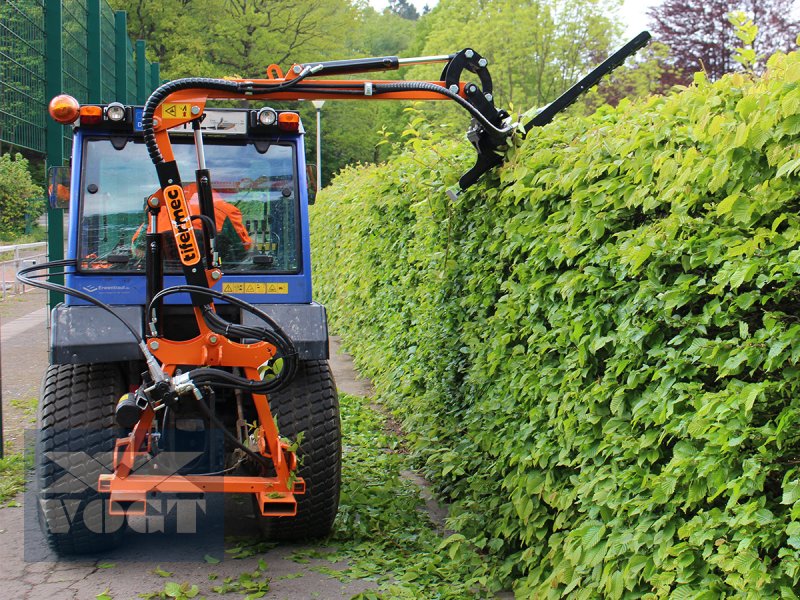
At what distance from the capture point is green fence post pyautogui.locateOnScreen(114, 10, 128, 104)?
17.6m

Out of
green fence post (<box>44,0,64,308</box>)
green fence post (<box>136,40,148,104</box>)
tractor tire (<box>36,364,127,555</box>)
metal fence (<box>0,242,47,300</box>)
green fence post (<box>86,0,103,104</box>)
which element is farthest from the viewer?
green fence post (<box>136,40,148,104</box>)

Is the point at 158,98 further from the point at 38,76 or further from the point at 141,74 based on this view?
the point at 141,74

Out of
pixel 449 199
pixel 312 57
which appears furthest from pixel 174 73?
pixel 449 199

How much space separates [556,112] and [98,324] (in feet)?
10.1

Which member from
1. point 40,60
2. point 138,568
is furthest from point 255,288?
point 40,60

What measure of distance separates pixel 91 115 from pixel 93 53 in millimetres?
9143

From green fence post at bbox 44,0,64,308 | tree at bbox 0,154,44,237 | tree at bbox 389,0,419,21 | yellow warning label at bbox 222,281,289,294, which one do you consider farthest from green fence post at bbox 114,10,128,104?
tree at bbox 389,0,419,21

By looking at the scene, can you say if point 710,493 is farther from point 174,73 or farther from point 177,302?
point 174,73

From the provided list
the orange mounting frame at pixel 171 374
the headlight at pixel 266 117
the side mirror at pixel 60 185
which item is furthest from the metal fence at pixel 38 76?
the orange mounting frame at pixel 171 374

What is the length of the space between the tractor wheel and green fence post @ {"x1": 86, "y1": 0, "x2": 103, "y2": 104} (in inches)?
389

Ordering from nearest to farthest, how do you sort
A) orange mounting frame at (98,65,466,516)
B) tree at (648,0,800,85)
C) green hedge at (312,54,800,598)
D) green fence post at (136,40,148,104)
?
green hedge at (312,54,800,598) → orange mounting frame at (98,65,466,516) → green fence post at (136,40,148,104) → tree at (648,0,800,85)

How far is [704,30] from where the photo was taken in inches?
1299

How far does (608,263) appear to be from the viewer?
402 centimetres

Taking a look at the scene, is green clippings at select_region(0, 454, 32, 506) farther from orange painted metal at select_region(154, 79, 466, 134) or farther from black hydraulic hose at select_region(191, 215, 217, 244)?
orange painted metal at select_region(154, 79, 466, 134)
